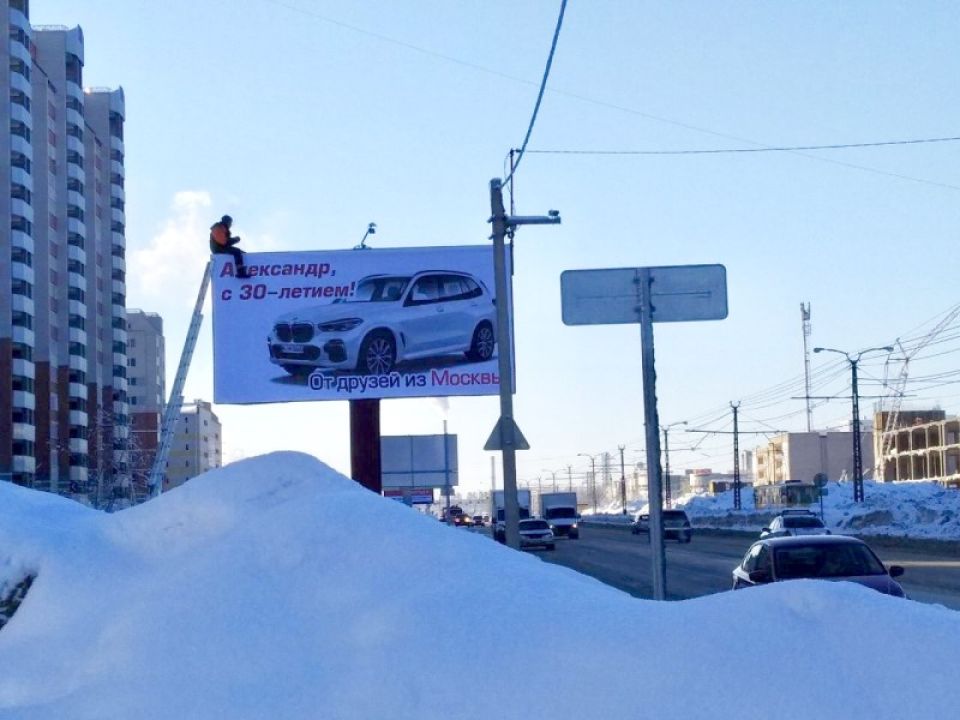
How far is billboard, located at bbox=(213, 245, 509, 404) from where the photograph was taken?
26.7 m

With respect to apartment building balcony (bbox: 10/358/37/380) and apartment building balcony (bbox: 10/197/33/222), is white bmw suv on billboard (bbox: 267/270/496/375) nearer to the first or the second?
apartment building balcony (bbox: 10/358/37/380)

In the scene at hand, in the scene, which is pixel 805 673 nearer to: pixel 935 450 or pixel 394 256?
pixel 394 256

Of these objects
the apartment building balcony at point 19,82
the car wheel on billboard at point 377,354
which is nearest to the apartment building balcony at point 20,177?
the apartment building balcony at point 19,82

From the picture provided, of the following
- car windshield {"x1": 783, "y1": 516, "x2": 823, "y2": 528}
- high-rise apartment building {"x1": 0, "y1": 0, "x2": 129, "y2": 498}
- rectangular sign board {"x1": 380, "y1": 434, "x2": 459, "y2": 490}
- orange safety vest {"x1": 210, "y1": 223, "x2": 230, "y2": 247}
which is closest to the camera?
orange safety vest {"x1": 210, "y1": 223, "x2": 230, "y2": 247}

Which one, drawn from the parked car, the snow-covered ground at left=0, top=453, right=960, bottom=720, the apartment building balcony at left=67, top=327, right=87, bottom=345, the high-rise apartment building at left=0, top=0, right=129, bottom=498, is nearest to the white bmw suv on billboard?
the snow-covered ground at left=0, top=453, right=960, bottom=720

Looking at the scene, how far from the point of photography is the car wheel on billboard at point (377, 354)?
26828mm

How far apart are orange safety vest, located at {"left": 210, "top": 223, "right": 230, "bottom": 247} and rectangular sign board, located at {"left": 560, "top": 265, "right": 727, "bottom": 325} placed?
10.3 m

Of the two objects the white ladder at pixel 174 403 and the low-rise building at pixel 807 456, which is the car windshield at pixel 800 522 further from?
the low-rise building at pixel 807 456

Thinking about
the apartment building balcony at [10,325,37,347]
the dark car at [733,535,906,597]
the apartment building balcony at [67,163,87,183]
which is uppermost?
the apartment building balcony at [67,163,87,183]

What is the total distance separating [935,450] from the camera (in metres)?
124

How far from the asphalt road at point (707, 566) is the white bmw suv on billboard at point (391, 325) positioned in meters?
6.50

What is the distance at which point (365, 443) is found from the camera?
86.7 ft

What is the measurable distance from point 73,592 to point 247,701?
195 centimetres

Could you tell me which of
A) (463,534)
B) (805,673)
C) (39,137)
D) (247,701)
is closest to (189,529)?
(463,534)
